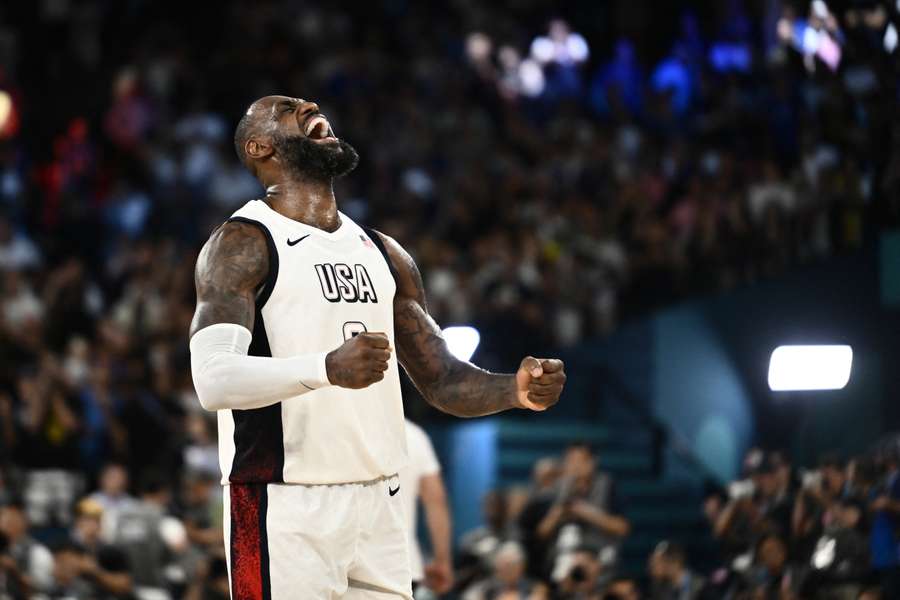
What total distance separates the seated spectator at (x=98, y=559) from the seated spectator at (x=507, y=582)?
2.43 m

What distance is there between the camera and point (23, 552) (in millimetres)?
10562

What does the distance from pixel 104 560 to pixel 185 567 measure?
57cm

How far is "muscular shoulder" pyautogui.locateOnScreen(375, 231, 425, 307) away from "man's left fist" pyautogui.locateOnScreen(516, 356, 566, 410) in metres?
0.63

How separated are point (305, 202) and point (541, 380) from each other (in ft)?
2.93

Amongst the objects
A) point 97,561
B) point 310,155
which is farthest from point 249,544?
point 97,561

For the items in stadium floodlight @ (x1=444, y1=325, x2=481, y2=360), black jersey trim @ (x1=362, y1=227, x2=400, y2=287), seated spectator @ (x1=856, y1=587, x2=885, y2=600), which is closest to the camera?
black jersey trim @ (x1=362, y1=227, x2=400, y2=287)

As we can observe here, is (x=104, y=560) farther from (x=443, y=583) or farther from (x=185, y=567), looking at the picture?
(x=443, y=583)

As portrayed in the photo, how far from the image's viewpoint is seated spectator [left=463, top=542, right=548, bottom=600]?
31.9 ft

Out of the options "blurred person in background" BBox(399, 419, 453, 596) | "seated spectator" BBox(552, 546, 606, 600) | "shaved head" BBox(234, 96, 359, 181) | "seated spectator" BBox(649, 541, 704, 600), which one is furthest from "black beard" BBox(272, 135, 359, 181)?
"seated spectator" BBox(552, 546, 606, 600)

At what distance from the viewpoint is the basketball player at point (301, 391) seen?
4.23m

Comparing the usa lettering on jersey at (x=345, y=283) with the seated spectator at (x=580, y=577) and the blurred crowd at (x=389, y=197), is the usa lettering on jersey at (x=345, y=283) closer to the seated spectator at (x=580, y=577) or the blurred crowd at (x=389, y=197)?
the blurred crowd at (x=389, y=197)

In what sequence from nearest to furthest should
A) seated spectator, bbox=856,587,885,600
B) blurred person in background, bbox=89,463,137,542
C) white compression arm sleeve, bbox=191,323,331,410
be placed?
1. white compression arm sleeve, bbox=191,323,331,410
2. seated spectator, bbox=856,587,885,600
3. blurred person in background, bbox=89,463,137,542

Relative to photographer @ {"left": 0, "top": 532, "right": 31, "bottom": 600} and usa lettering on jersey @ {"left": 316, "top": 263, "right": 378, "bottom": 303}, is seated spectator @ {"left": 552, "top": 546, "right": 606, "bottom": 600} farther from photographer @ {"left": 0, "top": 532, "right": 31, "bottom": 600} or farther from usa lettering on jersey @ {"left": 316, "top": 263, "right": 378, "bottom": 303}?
usa lettering on jersey @ {"left": 316, "top": 263, "right": 378, "bottom": 303}

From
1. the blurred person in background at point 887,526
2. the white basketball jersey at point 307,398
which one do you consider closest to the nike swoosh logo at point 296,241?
the white basketball jersey at point 307,398
